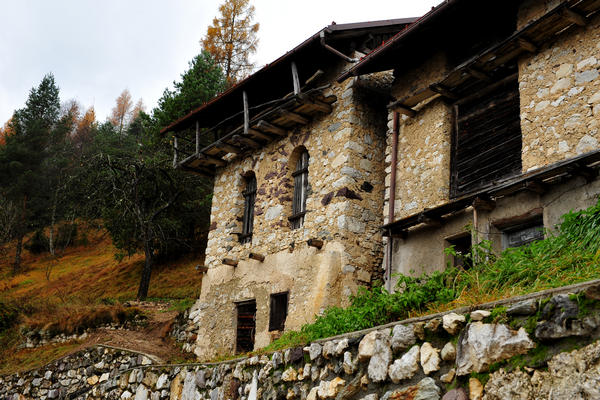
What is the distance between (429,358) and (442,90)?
236 inches

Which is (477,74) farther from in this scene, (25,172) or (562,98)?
(25,172)

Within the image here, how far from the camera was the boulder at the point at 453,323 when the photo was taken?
4.84 metres

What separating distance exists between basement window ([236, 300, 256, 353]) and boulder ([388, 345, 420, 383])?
7.49 metres

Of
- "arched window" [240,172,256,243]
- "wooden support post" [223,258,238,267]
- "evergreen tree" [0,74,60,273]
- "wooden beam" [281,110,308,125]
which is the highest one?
"evergreen tree" [0,74,60,273]

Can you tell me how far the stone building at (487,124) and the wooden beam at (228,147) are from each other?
12.6 feet

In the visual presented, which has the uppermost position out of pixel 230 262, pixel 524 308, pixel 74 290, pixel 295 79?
pixel 295 79

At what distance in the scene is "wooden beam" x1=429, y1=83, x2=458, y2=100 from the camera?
977 centimetres

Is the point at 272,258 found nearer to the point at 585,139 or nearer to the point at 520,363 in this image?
the point at 585,139

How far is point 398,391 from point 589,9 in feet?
19.5

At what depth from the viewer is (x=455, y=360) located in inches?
187

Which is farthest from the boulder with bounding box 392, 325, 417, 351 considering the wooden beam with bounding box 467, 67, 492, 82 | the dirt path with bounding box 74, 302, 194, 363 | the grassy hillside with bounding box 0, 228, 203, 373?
the grassy hillside with bounding box 0, 228, 203, 373

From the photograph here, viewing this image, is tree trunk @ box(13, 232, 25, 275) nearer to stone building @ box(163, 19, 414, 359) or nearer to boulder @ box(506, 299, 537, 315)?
stone building @ box(163, 19, 414, 359)

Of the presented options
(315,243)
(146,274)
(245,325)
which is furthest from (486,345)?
(146,274)

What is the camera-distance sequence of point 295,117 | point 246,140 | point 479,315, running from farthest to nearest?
point 246,140 → point 295,117 → point 479,315
